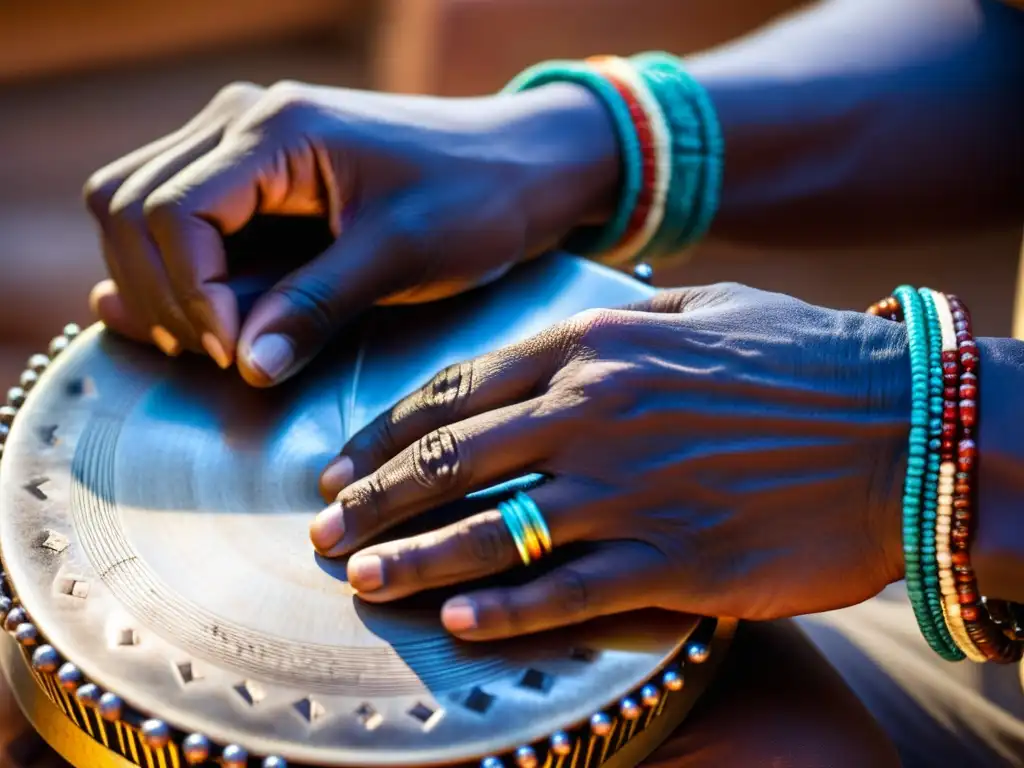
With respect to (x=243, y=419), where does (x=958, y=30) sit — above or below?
above

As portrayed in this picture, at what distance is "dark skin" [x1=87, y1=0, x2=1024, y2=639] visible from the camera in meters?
0.61

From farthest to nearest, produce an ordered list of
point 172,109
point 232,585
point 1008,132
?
point 172,109
point 1008,132
point 232,585

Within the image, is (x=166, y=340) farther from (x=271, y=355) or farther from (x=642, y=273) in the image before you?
(x=642, y=273)

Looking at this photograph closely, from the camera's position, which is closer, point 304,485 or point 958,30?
point 304,485

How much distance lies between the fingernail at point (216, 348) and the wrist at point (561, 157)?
0.85 ft

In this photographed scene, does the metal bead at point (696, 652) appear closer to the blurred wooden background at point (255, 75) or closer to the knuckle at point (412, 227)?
the knuckle at point (412, 227)

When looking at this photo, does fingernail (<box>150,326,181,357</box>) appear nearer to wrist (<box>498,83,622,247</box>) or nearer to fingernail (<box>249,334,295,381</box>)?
fingernail (<box>249,334,295,381</box>)

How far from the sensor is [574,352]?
65 centimetres

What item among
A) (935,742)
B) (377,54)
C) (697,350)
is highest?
(697,350)

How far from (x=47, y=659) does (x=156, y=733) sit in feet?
0.26

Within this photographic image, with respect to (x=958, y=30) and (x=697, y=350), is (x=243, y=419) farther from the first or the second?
(x=958, y=30)

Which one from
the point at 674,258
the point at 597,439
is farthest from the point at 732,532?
the point at 674,258

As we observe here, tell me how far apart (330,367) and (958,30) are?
2.27ft

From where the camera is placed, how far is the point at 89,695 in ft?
1.76
